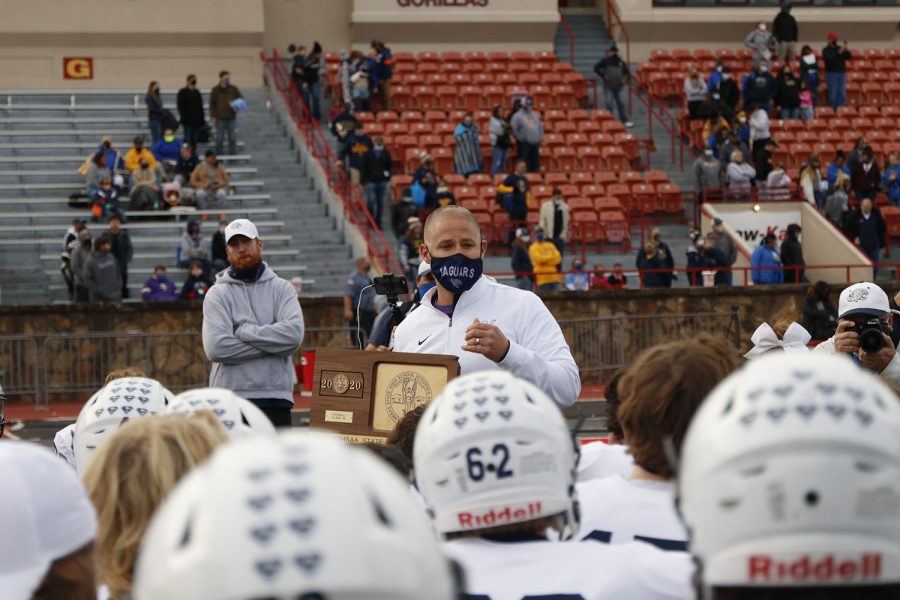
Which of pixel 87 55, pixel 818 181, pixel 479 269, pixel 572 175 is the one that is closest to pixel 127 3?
pixel 87 55

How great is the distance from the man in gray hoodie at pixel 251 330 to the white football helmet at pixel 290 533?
6.54 metres

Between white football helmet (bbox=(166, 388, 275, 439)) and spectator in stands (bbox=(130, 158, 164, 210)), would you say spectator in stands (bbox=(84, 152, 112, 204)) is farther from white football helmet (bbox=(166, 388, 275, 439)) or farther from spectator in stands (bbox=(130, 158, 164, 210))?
white football helmet (bbox=(166, 388, 275, 439))

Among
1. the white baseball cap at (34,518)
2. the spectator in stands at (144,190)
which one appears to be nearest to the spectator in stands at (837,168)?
the spectator in stands at (144,190)

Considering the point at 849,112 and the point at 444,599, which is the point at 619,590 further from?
the point at 849,112

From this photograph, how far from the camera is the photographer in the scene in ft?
23.6

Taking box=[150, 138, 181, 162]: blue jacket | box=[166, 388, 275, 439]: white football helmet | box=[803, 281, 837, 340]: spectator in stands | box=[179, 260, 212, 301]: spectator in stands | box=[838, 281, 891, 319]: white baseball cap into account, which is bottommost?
box=[803, 281, 837, 340]: spectator in stands

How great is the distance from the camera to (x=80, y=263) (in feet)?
69.4

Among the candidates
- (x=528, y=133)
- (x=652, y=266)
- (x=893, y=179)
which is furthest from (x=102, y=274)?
(x=893, y=179)

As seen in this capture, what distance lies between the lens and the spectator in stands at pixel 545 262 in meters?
22.1

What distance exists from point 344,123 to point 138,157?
368 cm

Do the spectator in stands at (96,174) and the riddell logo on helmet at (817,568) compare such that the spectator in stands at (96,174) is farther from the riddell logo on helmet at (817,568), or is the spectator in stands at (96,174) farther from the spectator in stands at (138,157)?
the riddell logo on helmet at (817,568)

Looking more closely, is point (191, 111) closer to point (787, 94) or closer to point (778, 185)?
point (778, 185)

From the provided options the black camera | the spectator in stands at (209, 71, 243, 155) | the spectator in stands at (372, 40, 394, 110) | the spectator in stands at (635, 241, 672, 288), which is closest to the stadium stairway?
the spectator in stands at (209, 71, 243, 155)

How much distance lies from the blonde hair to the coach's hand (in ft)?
8.61
